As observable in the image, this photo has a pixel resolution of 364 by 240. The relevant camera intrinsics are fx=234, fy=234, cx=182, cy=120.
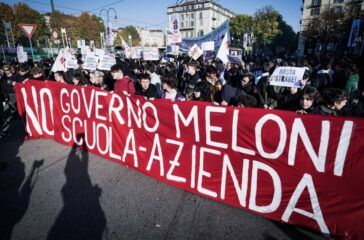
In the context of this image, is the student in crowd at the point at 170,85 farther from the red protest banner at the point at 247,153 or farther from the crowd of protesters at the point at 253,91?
the red protest banner at the point at 247,153

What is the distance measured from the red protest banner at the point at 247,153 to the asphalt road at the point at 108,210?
0.21 meters

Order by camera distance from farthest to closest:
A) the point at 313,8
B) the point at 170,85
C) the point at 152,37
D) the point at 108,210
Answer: the point at 152,37
the point at 313,8
the point at 170,85
the point at 108,210

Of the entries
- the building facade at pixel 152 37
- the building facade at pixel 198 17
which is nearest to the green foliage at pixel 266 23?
the building facade at pixel 198 17

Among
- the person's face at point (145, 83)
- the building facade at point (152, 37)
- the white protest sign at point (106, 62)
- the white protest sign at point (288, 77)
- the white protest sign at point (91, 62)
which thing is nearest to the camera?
the white protest sign at point (288, 77)

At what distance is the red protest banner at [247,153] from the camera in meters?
2.48

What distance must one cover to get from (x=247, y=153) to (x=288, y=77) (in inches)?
78.9

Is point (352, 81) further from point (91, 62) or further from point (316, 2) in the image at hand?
point (316, 2)

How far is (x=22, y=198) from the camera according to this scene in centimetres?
353

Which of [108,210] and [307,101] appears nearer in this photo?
[108,210]

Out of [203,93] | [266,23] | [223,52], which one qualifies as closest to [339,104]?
[203,93]

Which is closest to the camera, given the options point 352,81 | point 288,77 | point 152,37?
point 288,77

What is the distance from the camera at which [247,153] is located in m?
3.00

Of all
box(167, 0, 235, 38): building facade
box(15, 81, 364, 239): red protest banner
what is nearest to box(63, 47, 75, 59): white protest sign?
box(15, 81, 364, 239): red protest banner

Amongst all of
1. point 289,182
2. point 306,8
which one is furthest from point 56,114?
point 306,8
